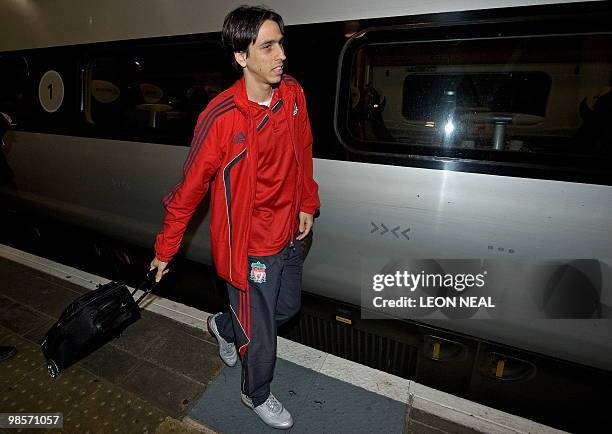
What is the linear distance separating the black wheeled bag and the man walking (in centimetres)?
58

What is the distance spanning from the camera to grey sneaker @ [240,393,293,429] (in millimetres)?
1867

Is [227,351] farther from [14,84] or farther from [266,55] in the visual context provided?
[14,84]

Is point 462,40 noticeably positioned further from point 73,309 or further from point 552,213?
point 73,309

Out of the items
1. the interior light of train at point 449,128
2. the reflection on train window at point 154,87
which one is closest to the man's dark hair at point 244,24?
the reflection on train window at point 154,87

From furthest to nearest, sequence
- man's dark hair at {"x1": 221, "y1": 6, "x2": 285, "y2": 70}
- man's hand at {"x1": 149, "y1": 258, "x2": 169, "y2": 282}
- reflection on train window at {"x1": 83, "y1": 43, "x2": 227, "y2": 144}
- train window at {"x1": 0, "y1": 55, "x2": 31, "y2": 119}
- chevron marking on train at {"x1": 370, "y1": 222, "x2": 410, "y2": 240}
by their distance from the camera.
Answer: train window at {"x1": 0, "y1": 55, "x2": 31, "y2": 119}
reflection on train window at {"x1": 83, "y1": 43, "x2": 227, "y2": 144}
chevron marking on train at {"x1": 370, "y1": 222, "x2": 410, "y2": 240}
man's hand at {"x1": 149, "y1": 258, "x2": 169, "y2": 282}
man's dark hair at {"x1": 221, "y1": 6, "x2": 285, "y2": 70}

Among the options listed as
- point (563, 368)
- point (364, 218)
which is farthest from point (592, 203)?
point (364, 218)

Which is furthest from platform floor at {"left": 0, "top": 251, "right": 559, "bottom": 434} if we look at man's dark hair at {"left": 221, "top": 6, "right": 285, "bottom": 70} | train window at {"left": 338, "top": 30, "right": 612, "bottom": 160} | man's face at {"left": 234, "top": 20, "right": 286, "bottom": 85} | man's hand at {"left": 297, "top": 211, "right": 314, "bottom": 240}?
man's dark hair at {"left": 221, "top": 6, "right": 285, "bottom": 70}

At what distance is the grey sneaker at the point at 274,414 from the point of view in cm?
187

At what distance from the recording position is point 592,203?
1477mm

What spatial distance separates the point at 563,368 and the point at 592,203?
85 centimetres

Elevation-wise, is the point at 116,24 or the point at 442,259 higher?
the point at 116,24

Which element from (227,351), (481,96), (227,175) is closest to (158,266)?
(227,175)

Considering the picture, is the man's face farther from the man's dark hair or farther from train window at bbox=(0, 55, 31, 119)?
train window at bbox=(0, 55, 31, 119)

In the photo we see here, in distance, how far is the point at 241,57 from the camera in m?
1.51
